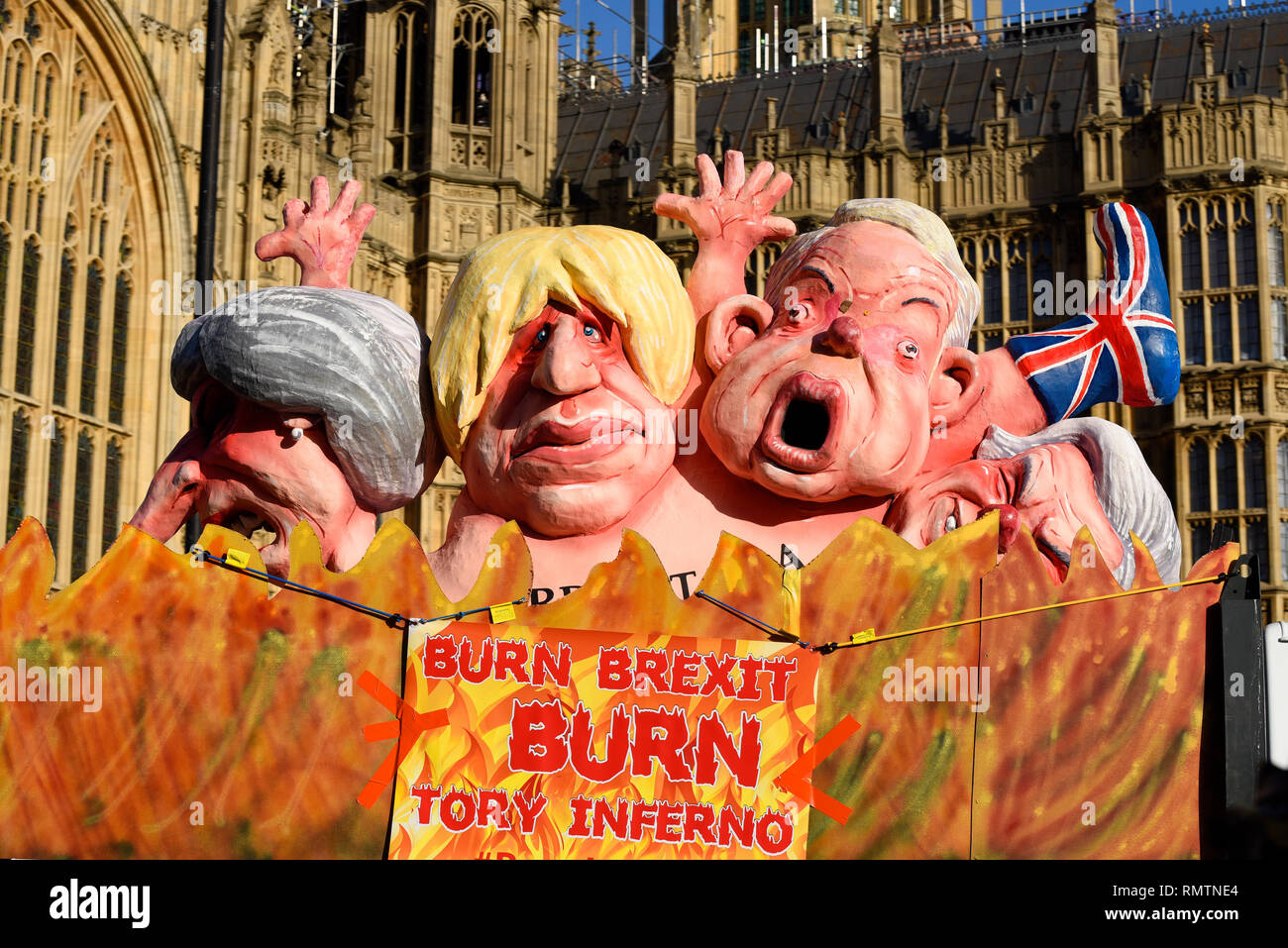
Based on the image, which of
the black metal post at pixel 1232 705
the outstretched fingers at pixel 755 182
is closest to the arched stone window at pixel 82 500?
the outstretched fingers at pixel 755 182

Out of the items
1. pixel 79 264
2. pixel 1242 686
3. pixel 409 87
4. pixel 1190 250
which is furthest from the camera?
pixel 409 87

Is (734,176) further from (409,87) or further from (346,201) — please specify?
(409,87)

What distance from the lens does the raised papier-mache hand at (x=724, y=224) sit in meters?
7.40

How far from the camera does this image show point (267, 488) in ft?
23.0

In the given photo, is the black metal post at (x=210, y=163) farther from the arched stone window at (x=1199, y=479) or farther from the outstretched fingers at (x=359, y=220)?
the arched stone window at (x=1199, y=479)

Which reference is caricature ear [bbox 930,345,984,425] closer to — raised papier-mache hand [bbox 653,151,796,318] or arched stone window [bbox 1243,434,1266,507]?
raised papier-mache hand [bbox 653,151,796,318]

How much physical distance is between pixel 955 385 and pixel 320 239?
9.28ft

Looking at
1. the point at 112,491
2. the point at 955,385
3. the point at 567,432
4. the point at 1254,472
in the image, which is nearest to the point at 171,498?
the point at 567,432

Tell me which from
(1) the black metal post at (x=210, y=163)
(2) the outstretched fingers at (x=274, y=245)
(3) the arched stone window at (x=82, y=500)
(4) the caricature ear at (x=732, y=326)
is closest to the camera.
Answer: (4) the caricature ear at (x=732, y=326)

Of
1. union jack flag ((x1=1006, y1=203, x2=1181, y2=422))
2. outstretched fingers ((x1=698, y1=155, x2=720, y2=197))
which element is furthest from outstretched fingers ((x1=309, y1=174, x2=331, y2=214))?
union jack flag ((x1=1006, y1=203, x2=1181, y2=422))

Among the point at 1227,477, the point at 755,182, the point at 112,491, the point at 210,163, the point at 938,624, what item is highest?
the point at 1227,477

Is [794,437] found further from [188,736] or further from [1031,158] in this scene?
[1031,158]

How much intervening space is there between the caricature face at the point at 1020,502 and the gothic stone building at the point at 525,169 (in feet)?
52.7
